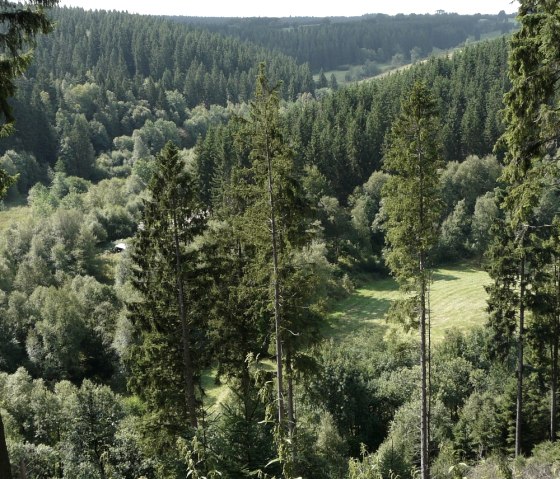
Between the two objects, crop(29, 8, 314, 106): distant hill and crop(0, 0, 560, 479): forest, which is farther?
crop(29, 8, 314, 106): distant hill


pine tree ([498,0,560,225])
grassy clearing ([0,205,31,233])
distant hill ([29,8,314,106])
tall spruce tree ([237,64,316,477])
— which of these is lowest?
→ grassy clearing ([0,205,31,233])

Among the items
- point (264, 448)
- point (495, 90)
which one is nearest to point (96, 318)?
point (264, 448)

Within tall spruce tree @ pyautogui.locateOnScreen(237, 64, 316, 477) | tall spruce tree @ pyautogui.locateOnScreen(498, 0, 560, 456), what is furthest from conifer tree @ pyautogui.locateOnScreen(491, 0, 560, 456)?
tall spruce tree @ pyautogui.locateOnScreen(237, 64, 316, 477)

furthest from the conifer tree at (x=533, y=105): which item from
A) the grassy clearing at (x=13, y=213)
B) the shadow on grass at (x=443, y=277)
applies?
the grassy clearing at (x=13, y=213)

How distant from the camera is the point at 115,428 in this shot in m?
25.8

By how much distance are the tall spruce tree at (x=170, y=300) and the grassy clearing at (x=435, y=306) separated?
26.9 m

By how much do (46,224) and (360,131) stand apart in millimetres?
44957

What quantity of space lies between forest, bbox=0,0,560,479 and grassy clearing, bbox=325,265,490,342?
0.34m

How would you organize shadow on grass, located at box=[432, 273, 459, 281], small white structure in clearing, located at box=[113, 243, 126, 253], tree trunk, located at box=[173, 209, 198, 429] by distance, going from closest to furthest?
tree trunk, located at box=[173, 209, 198, 429]
shadow on grass, located at box=[432, 273, 459, 281]
small white structure in clearing, located at box=[113, 243, 126, 253]

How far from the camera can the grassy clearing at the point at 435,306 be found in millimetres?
49000

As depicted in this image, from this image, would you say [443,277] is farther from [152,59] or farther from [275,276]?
[152,59]

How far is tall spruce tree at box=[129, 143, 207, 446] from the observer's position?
761 inches

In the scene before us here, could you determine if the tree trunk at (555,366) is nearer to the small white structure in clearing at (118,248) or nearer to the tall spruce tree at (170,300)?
the tall spruce tree at (170,300)

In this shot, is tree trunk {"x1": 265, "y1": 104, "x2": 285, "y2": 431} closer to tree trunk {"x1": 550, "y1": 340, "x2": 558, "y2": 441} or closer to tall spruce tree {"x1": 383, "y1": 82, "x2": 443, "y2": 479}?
tall spruce tree {"x1": 383, "y1": 82, "x2": 443, "y2": 479}
